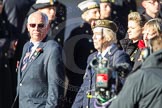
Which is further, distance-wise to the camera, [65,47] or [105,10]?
[65,47]

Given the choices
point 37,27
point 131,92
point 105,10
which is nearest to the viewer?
point 131,92

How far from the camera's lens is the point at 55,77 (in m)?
6.60

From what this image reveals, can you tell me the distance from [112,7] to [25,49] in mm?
1157

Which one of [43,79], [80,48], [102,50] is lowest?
[43,79]

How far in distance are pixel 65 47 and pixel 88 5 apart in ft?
1.87

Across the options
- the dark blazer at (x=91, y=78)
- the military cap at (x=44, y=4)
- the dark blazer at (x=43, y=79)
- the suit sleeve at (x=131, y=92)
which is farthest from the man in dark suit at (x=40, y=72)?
the suit sleeve at (x=131, y=92)

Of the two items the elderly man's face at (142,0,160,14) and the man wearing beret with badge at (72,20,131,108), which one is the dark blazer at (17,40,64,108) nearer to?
the man wearing beret with badge at (72,20,131,108)

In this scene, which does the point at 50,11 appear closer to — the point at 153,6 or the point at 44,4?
the point at 44,4

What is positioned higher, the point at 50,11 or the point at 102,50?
the point at 50,11

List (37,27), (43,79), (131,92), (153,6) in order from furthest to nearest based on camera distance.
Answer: (153,6) < (37,27) < (43,79) < (131,92)

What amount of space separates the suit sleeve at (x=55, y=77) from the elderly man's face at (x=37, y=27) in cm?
29

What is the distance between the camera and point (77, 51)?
756 cm

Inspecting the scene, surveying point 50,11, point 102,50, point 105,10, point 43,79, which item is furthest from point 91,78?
point 50,11

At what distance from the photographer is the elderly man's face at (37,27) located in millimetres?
6934
